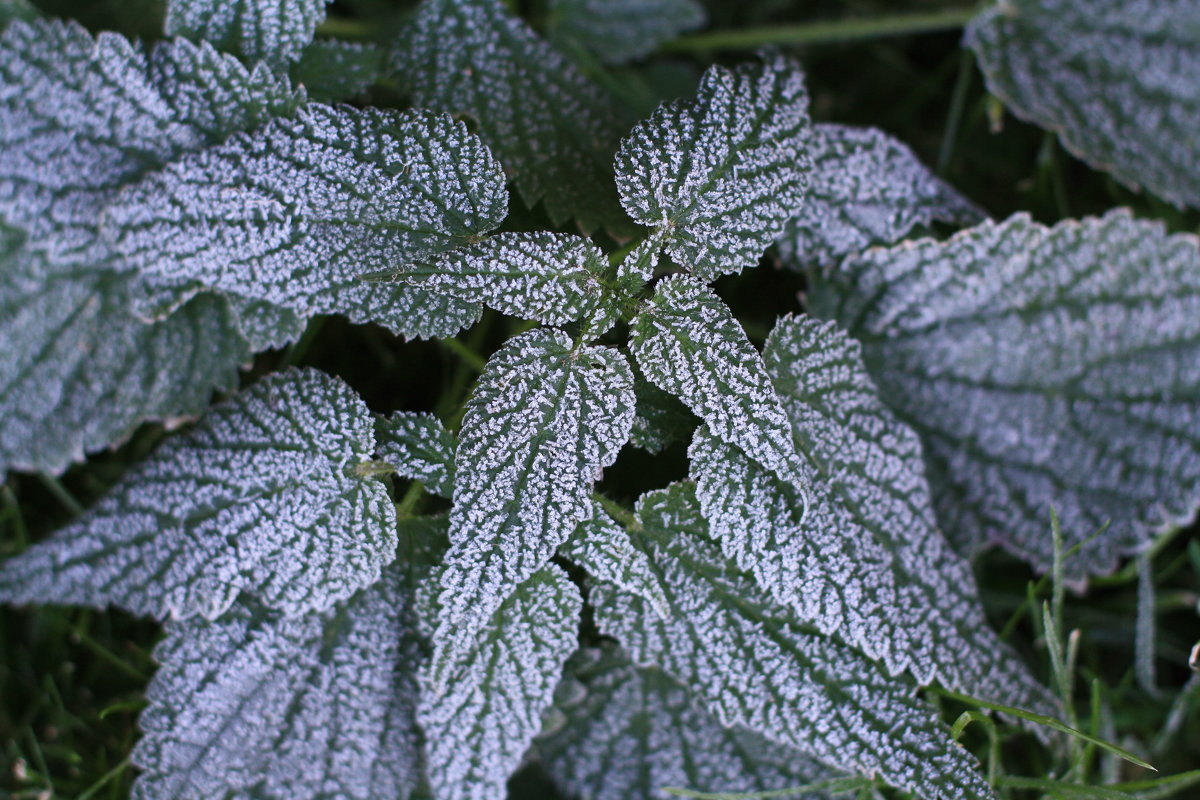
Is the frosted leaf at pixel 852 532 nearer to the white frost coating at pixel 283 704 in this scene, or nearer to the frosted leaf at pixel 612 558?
the frosted leaf at pixel 612 558

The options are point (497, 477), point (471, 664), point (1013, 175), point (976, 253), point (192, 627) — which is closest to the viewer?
point (497, 477)

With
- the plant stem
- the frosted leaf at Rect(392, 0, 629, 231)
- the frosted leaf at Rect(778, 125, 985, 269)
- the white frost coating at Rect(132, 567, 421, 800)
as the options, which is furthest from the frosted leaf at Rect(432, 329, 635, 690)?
the plant stem

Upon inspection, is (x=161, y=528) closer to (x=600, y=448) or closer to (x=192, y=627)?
(x=192, y=627)

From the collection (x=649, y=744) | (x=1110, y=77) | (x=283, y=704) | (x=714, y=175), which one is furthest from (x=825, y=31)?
(x=283, y=704)

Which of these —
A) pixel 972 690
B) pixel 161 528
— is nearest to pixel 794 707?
pixel 972 690

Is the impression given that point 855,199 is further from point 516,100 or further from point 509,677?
point 509,677

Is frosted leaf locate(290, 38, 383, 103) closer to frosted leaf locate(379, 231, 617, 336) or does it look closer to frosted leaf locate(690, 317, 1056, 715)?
frosted leaf locate(379, 231, 617, 336)
